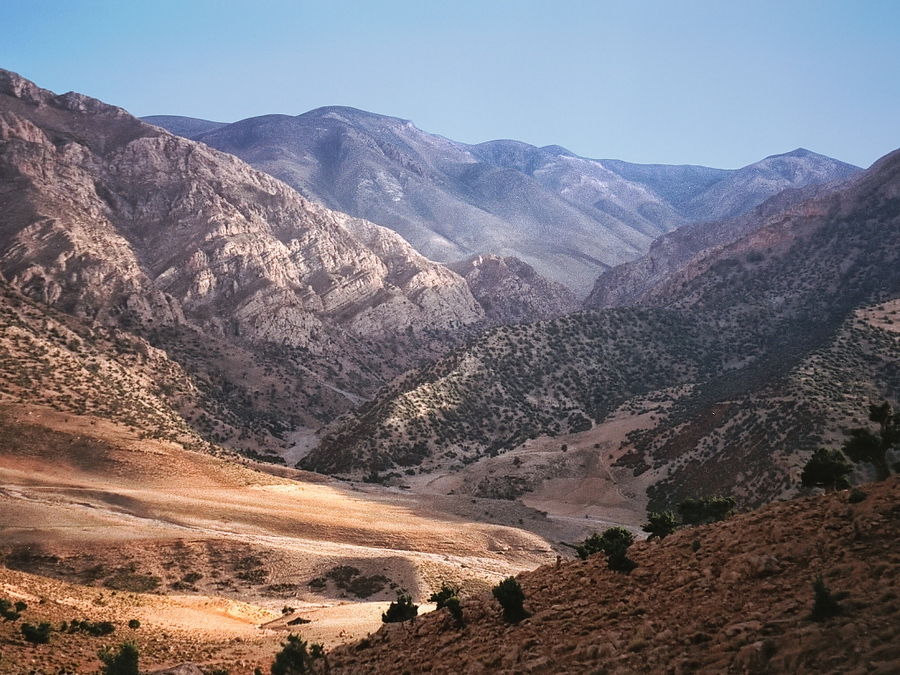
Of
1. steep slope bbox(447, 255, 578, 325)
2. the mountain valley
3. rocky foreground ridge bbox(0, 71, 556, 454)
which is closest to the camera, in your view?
the mountain valley

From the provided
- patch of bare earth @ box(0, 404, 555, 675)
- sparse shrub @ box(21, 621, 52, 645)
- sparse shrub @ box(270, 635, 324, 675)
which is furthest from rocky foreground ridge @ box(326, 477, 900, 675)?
sparse shrub @ box(21, 621, 52, 645)

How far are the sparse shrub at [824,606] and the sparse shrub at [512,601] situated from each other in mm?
5626

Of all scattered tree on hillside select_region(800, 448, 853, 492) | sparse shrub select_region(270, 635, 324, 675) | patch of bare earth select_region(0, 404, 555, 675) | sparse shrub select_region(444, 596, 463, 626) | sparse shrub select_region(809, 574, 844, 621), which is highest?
scattered tree on hillside select_region(800, 448, 853, 492)

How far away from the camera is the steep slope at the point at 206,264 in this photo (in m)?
86.4

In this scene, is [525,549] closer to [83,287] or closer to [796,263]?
[83,287]

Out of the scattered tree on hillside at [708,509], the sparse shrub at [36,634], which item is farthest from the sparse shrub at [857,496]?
the sparse shrub at [36,634]

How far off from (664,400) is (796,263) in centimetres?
4238

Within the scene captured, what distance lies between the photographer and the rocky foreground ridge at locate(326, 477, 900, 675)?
8.62 metres

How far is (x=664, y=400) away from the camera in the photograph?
230ft

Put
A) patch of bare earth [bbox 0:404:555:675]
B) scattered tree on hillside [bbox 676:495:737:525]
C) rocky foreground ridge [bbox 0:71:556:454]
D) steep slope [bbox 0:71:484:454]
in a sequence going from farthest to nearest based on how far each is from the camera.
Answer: steep slope [bbox 0:71:484:454]
rocky foreground ridge [bbox 0:71:556:454]
scattered tree on hillside [bbox 676:495:737:525]
patch of bare earth [bbox 0:404:555:675]

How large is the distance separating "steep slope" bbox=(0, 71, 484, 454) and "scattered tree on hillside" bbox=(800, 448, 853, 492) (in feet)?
233

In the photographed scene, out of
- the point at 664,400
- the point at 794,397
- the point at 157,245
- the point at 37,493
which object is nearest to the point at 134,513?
the point at 37,493

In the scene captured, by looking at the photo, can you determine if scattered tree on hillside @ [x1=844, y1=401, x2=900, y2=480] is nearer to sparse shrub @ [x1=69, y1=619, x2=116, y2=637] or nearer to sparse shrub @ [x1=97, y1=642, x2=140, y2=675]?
sparse shrub @ [x1=97, y1=642, x2=140, y2=675]

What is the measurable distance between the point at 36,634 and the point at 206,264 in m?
95.8
